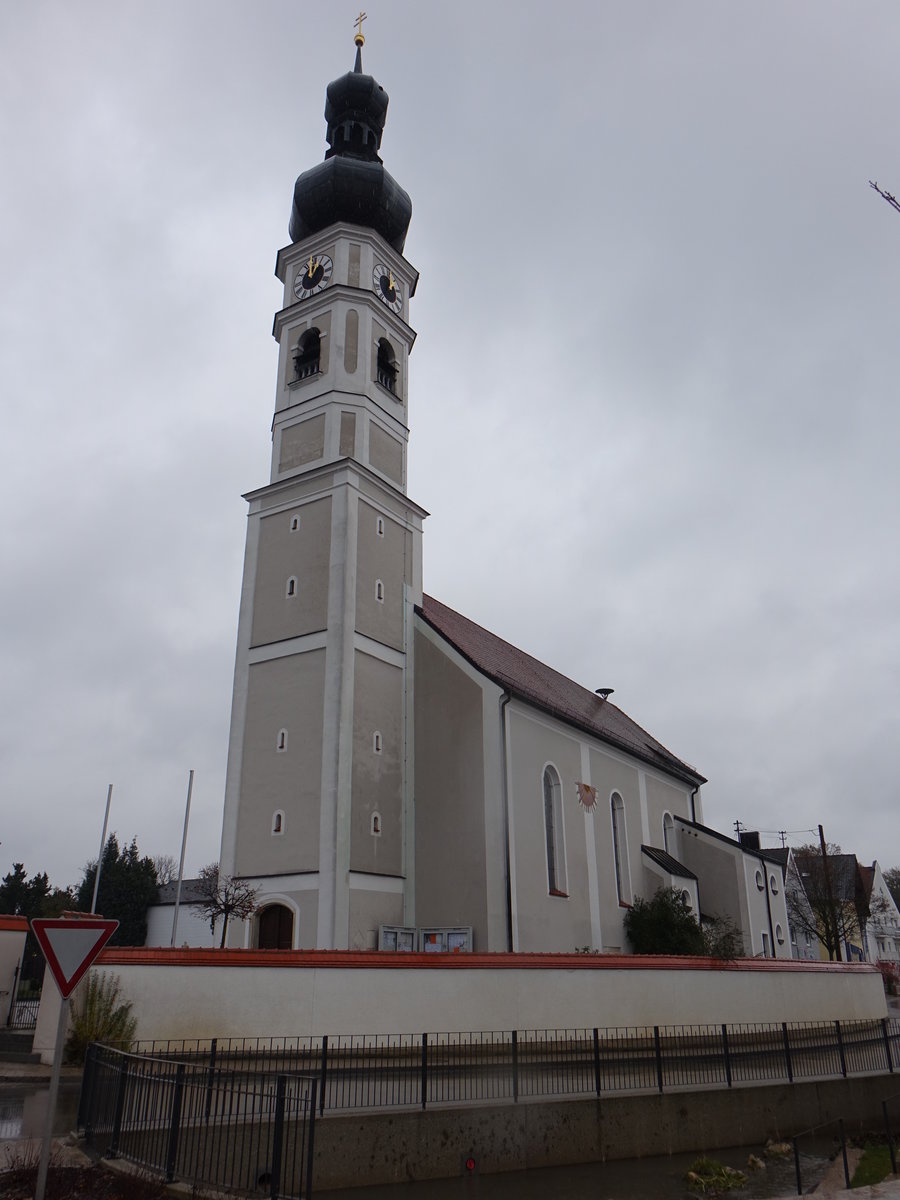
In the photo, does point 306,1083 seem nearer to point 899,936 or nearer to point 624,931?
point 624,931

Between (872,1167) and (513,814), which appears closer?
(872,1167)

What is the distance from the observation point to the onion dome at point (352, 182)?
2666cm

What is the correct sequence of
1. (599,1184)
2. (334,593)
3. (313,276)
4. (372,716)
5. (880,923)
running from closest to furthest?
(599,1184), (372,716), (334,593), (313,276), (880,923)

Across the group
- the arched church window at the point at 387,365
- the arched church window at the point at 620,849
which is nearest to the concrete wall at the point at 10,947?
the arched church window at the point at 620,849

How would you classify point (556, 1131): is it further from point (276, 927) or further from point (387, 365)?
point (387, 365)

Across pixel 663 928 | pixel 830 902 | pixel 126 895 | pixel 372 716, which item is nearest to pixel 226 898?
pixel 372 716

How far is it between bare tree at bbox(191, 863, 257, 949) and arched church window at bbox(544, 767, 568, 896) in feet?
24.2

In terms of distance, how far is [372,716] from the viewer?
70.8 ft

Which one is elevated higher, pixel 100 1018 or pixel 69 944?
pixel 69 944

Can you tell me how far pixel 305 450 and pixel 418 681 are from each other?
702 cm

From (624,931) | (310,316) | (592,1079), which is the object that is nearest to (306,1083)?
(592,1079)

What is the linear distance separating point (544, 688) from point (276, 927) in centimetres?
1257

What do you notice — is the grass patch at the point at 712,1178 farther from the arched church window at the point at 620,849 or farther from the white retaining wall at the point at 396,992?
the arched church window at the point at 620,849

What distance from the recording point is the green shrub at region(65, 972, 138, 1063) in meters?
12.0
